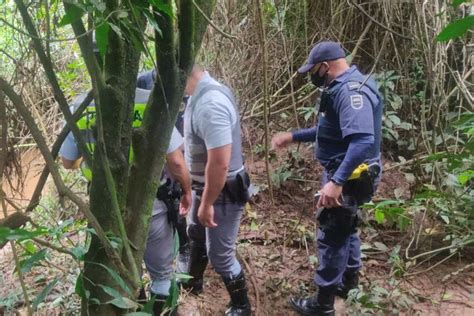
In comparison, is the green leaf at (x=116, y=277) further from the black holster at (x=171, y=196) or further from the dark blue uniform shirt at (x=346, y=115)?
the dark blue uniform shirt at (x=346, y=115)

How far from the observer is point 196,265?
3.23 meters

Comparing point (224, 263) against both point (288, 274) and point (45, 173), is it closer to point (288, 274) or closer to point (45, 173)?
point (288, 274)

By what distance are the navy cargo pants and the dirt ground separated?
1.16ft

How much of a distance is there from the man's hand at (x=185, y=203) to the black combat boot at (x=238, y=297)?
546 millimetres

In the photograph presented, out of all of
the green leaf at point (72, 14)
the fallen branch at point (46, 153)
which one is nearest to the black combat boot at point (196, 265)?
the fallen branch at point (46, 153)

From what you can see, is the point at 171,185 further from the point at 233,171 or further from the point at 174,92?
the point at 174,92

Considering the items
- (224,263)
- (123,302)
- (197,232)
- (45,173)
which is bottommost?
(224,263)

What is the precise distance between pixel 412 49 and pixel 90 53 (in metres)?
4.44

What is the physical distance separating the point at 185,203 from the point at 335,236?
1007mm

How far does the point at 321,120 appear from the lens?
3.02 m

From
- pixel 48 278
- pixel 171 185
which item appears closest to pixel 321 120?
pixel 171 185

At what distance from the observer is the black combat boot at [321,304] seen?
303cm

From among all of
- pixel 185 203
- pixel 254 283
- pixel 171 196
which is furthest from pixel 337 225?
pixel 171 196

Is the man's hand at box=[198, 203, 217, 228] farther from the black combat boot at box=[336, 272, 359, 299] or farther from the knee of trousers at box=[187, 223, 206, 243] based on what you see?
the black combat boot at box=[336, 272, 359, 299]
